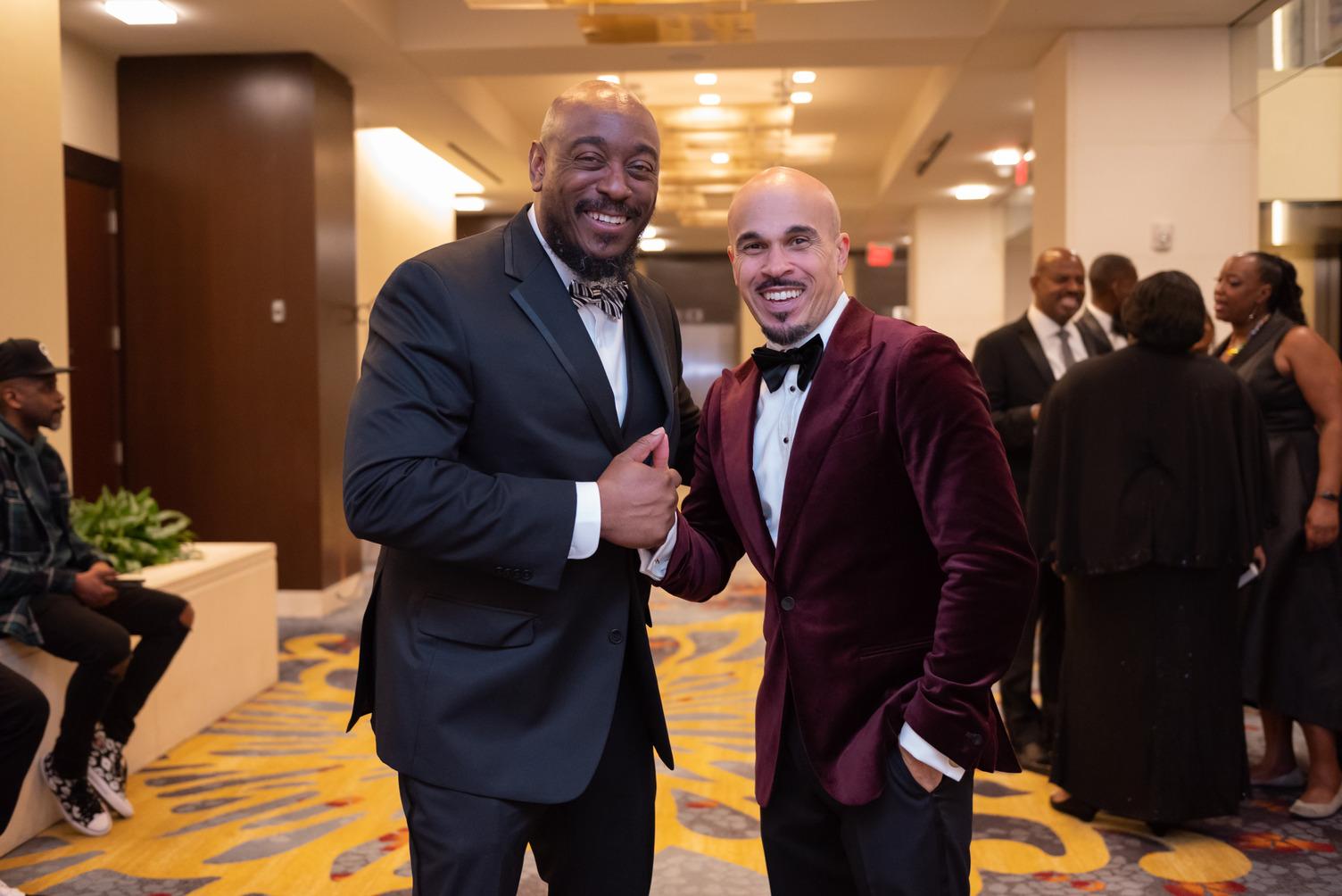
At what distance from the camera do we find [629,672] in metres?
2.06

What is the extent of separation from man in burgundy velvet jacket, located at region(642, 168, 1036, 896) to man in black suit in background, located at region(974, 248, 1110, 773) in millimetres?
2590

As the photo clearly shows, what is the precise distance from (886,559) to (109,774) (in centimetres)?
324

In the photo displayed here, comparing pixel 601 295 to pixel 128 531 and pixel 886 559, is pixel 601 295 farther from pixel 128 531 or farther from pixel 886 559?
pixel 128 531

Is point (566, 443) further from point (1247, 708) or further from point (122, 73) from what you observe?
point (122, 73)

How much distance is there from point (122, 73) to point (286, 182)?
1326 mm

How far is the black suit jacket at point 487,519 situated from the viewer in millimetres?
1703

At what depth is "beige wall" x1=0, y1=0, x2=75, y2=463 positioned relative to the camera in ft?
15.5

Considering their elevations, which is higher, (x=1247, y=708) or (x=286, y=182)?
(x=286, y=182)

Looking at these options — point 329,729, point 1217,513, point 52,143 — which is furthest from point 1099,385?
point 52,143

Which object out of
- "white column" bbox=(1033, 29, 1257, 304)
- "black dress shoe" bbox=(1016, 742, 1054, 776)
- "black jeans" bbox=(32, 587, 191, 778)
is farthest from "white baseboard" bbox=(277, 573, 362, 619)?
"white column" bbox=(1033, 29, 1257, 304)

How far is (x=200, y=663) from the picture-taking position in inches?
198

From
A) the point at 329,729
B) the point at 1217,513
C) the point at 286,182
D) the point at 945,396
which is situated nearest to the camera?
the point at 945,396

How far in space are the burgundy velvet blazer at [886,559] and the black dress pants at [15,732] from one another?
2354mm

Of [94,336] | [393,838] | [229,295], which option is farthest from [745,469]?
[94,336]
